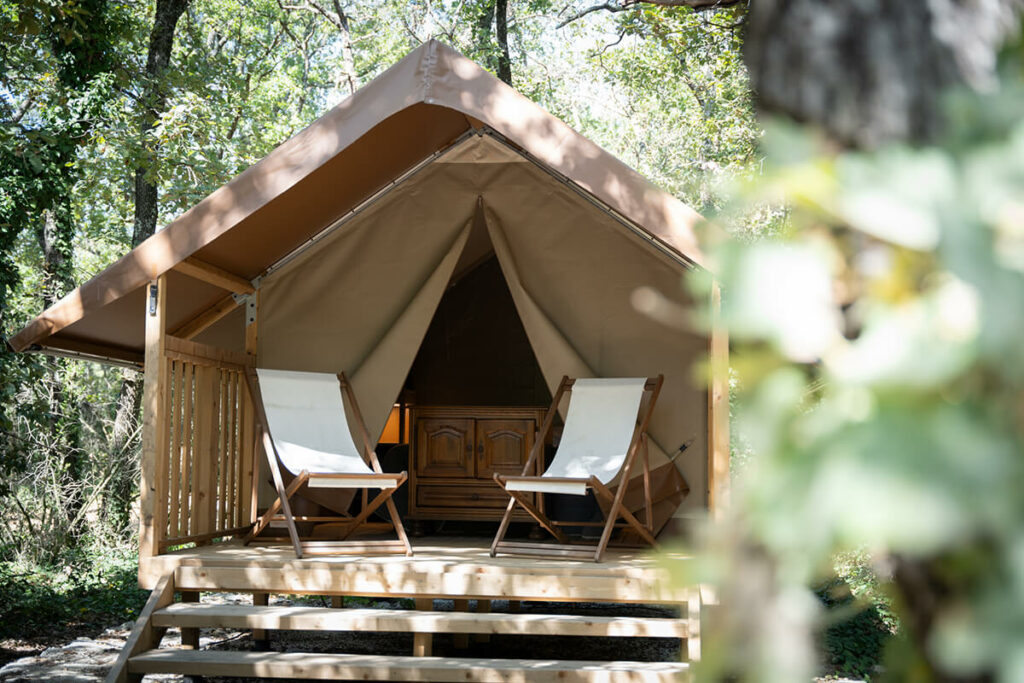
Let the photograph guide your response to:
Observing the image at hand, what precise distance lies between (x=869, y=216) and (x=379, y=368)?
5547 mm

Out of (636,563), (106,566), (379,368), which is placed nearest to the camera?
(636,563)

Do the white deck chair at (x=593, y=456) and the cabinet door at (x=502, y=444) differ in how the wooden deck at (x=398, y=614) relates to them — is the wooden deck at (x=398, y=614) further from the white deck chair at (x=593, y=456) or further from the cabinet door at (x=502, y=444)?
→ the cabinet door at (x=502, y=444)

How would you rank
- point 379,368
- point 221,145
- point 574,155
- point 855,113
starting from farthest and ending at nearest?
point 221,145, point 379,368, point 574,155, point 855,113

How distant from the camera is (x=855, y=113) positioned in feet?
2.63

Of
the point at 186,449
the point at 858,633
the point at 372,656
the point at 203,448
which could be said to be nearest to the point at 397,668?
the point at 372,656

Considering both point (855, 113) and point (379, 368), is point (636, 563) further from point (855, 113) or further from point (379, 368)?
point (855, 113)

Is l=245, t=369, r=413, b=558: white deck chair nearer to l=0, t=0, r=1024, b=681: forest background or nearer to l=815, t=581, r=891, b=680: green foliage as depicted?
l=815, t=581, r=891, b=680: green foliage

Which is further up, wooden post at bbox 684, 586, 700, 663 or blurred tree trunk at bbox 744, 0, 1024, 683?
blurred tree trunk at bbox 744, 0, 1024, 683

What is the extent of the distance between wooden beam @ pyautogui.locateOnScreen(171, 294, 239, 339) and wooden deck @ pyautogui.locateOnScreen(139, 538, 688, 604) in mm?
1699

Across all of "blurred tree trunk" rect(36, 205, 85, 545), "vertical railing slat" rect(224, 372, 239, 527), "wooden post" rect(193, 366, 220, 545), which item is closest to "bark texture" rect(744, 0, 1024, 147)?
"wooden post" rect(193, 366, 220, 545)

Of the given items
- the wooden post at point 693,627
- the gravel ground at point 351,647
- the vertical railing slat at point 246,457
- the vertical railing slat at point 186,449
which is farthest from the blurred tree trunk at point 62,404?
the wooden post at point 693,627

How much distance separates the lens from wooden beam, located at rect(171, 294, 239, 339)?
575cm

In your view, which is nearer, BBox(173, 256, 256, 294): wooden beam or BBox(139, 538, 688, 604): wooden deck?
BBox(139, 538, 688, 604): wooden deck

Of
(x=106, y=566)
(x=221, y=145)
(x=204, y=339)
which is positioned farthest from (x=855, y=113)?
(x=221, y=145)
